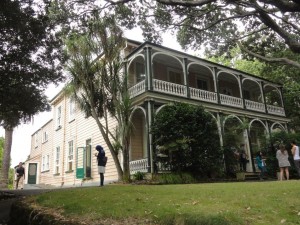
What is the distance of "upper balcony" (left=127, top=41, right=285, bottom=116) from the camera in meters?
16.4

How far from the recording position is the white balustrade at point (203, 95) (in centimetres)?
1802

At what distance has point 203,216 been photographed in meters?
4.79

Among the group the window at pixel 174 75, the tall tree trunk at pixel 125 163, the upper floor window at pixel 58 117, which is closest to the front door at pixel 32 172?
the upper floor window at pixel 58 117

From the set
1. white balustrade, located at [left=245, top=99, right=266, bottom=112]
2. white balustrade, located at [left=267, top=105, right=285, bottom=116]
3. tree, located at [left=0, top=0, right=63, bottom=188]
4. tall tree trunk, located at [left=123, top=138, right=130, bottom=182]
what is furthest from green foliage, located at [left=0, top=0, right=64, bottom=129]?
white balustrade, located at [left=267, top=105, right=285, bottom=116]

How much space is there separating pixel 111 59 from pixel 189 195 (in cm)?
851

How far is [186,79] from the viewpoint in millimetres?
17531

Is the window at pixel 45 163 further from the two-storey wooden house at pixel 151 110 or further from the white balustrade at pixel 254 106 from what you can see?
the white balustrade at pixel 254 106

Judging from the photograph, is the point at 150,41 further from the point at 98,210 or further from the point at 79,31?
the point at 98,210

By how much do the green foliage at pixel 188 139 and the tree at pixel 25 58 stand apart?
5.03 metres

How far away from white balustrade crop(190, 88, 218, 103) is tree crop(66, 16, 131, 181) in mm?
5061

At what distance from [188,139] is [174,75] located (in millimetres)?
7531

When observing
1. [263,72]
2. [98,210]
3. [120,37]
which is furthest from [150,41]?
[263,72]

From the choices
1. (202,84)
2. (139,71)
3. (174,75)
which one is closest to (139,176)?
(139,71)

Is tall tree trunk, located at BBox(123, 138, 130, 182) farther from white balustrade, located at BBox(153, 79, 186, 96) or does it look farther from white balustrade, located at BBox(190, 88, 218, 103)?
white balustrade, located at BBox(190, 88, 218, 103)
